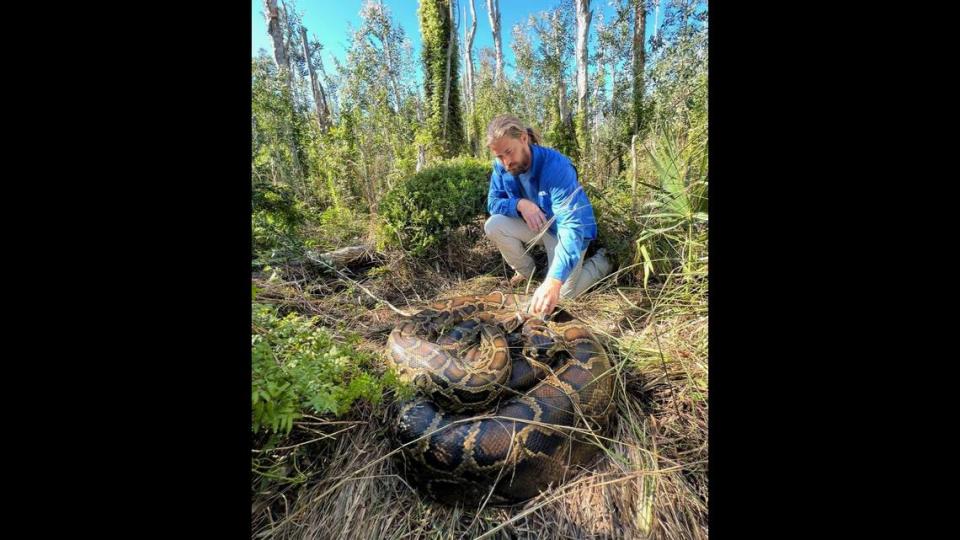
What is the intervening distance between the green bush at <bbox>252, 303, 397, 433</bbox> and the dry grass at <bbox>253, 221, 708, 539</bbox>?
328 millimetres

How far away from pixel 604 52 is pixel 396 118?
9.43m

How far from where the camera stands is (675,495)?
172 centimetres

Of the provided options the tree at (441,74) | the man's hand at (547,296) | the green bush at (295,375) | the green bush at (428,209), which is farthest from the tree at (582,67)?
the green bush at (295,375)

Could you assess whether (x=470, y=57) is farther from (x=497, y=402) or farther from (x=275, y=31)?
(x=497, y=402)

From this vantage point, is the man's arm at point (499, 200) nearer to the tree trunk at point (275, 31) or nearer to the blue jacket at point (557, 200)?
the blue jacket at point (557, 200)

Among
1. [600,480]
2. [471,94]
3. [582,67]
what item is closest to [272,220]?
[600,480]

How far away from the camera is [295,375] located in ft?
5.01

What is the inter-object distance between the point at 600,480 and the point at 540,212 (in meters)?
2.44

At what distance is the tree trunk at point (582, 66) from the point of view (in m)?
8.40

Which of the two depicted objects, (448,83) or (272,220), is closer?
(272,220)

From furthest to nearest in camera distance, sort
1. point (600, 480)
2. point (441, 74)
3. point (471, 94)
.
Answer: point (471, 94) → point (441, 74) → point (600, 480)

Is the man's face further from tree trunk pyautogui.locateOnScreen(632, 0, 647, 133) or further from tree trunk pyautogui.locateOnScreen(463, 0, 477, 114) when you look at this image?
tree trunk pyautogui.locateOnScreen(463, 0, 477, 114)

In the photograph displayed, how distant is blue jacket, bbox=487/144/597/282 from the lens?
9.74 feet
